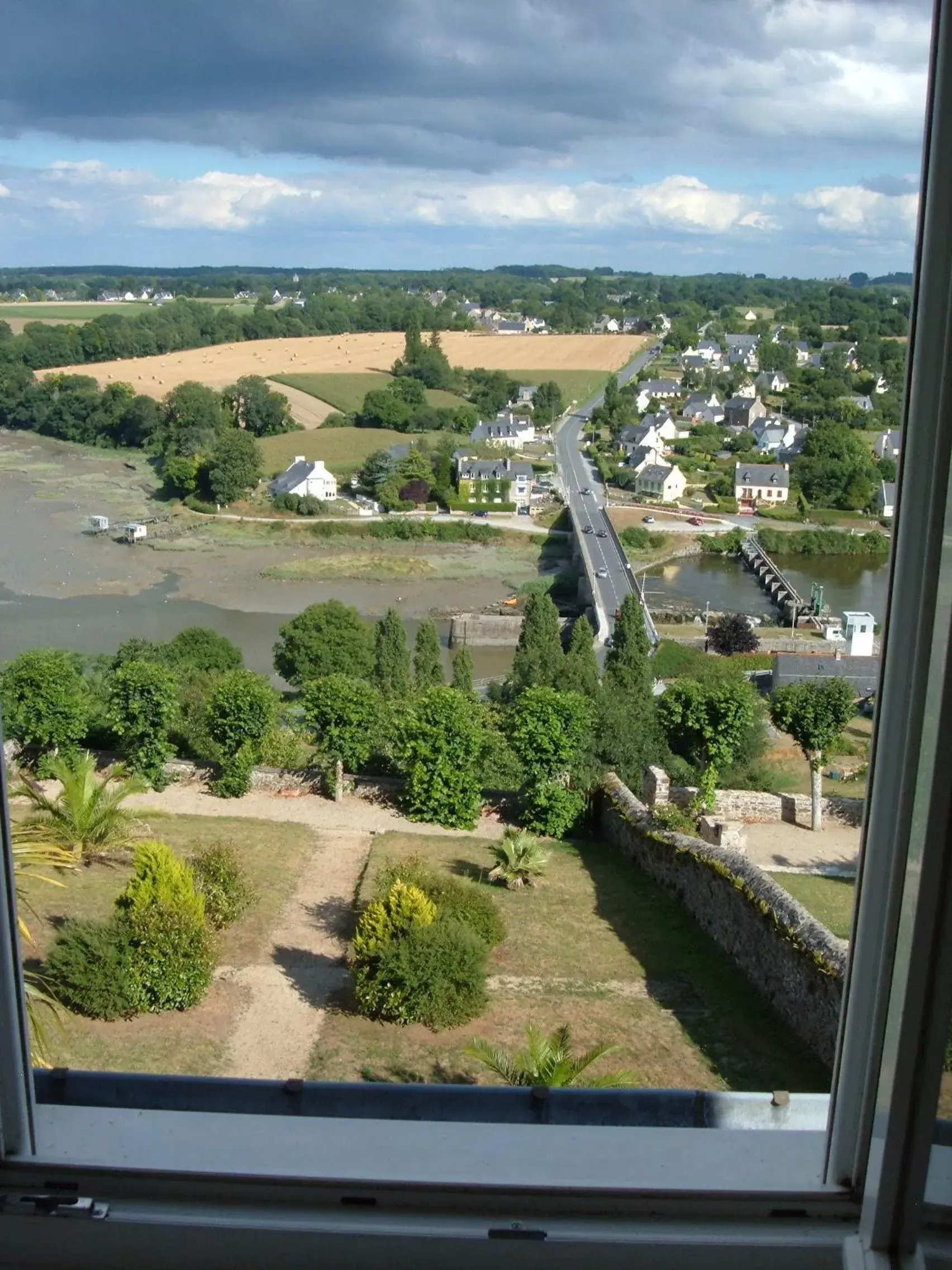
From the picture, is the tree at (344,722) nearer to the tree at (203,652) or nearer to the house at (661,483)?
the tree at (203,652)

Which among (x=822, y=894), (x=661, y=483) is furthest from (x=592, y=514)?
(x=822, y=894)

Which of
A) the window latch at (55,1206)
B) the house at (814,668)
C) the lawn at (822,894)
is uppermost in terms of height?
the window latch at (55,1206)

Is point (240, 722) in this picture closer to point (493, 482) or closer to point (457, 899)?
point (457, 899)

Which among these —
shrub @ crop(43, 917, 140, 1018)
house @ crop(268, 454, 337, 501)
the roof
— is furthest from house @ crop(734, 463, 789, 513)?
shrub @ crop(43, 917, 140, 1018)

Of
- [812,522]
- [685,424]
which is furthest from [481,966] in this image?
[685,424]

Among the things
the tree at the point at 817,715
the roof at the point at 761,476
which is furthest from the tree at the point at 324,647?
the roof at the point at 761,476

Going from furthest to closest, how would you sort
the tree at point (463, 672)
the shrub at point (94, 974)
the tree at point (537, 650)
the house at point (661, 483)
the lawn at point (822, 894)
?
the house at point (661, 483) < the tree at point (537, 650) < the tree at point (463, 672) < the lawn at point (822, 894) < the shrub at point (94, 974)

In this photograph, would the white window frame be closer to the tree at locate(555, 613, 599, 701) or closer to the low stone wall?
A: the low stone wall
